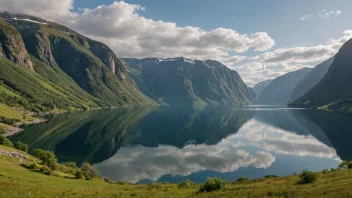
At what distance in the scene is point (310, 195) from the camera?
2622cm

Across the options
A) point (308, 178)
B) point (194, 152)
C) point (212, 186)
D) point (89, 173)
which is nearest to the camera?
point (212, 186)

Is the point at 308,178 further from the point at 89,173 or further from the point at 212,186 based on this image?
the point at 89,173

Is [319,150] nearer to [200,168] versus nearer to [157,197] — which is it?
[200,168]

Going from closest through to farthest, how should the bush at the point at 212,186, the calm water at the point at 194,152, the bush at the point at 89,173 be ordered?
the bush at the point at 212,186 → the bush at the point at 89,173 → the calm water at the point at 194,152

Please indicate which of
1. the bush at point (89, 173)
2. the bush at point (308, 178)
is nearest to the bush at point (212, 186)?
the bush at point (308, 178)

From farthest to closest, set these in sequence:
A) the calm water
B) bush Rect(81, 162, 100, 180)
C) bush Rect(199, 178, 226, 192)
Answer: the calm water → bush Rect(81, 162, 100, 180) → bush Rect(199, 178, 226, 192)

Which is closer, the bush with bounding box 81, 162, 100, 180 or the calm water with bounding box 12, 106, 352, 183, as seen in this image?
the bush with bounding box 81, 162, 100, 180

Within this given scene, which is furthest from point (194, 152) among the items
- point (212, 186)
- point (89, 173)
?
point (212, 186)

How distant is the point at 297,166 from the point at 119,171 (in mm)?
67274

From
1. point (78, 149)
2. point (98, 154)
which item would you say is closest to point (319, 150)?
point (98, 154)

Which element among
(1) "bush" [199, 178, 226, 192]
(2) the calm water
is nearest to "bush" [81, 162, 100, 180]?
(2) the calm water

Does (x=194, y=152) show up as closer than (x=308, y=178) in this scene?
No

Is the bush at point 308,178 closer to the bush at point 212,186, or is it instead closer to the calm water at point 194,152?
the bush at point 212,186

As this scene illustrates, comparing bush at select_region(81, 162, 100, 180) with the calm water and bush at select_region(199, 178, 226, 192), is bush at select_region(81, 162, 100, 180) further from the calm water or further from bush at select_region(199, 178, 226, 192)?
bush at select_region(199, 178, 226, 192)
